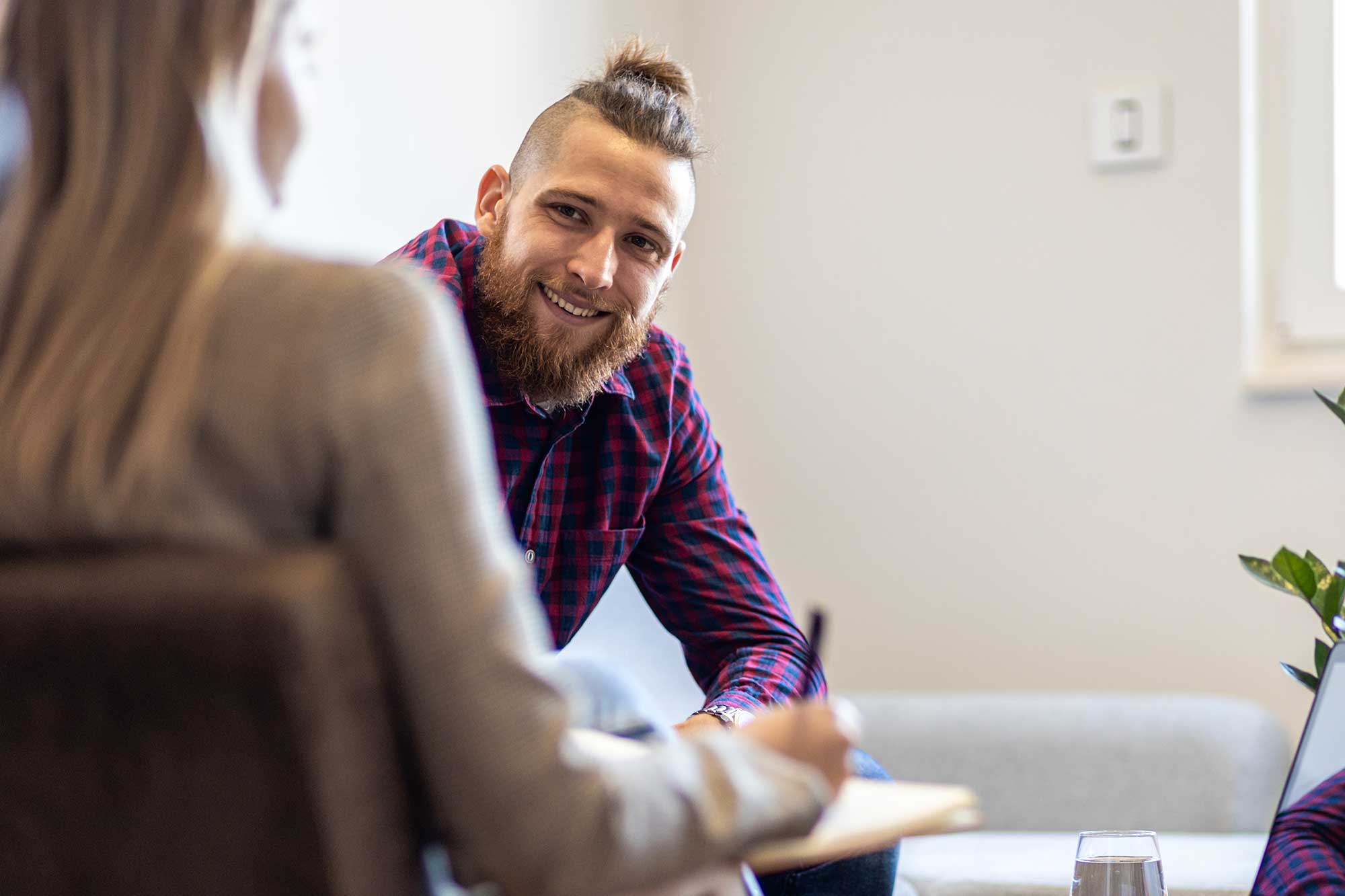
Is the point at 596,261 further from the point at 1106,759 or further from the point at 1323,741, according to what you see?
the point at 1106,759

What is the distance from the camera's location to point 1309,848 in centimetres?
112

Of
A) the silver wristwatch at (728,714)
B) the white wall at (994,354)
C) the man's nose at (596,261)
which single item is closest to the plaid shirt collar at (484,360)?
the man's nose at (596,261)

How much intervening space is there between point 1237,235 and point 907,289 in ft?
2.01

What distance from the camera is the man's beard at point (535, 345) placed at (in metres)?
1.72

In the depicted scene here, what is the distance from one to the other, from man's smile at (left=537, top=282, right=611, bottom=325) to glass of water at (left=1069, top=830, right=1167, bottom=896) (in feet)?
3.00

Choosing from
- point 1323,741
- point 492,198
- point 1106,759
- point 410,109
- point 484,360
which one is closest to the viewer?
point 1323,741

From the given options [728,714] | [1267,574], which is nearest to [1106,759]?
[1267,574]

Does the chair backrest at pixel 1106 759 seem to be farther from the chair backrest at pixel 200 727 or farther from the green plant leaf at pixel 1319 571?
the chair backrest at pixel 200 727

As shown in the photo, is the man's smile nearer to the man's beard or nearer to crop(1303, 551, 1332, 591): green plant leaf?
the man's beard

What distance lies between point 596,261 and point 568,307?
0.22 feet

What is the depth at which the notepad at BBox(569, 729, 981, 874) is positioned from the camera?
Answer: 2.26ft

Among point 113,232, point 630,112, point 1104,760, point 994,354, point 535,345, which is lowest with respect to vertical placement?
point 1104,760

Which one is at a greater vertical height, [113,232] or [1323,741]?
[113,232]

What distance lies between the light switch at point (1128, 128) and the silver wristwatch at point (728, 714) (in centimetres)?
163
